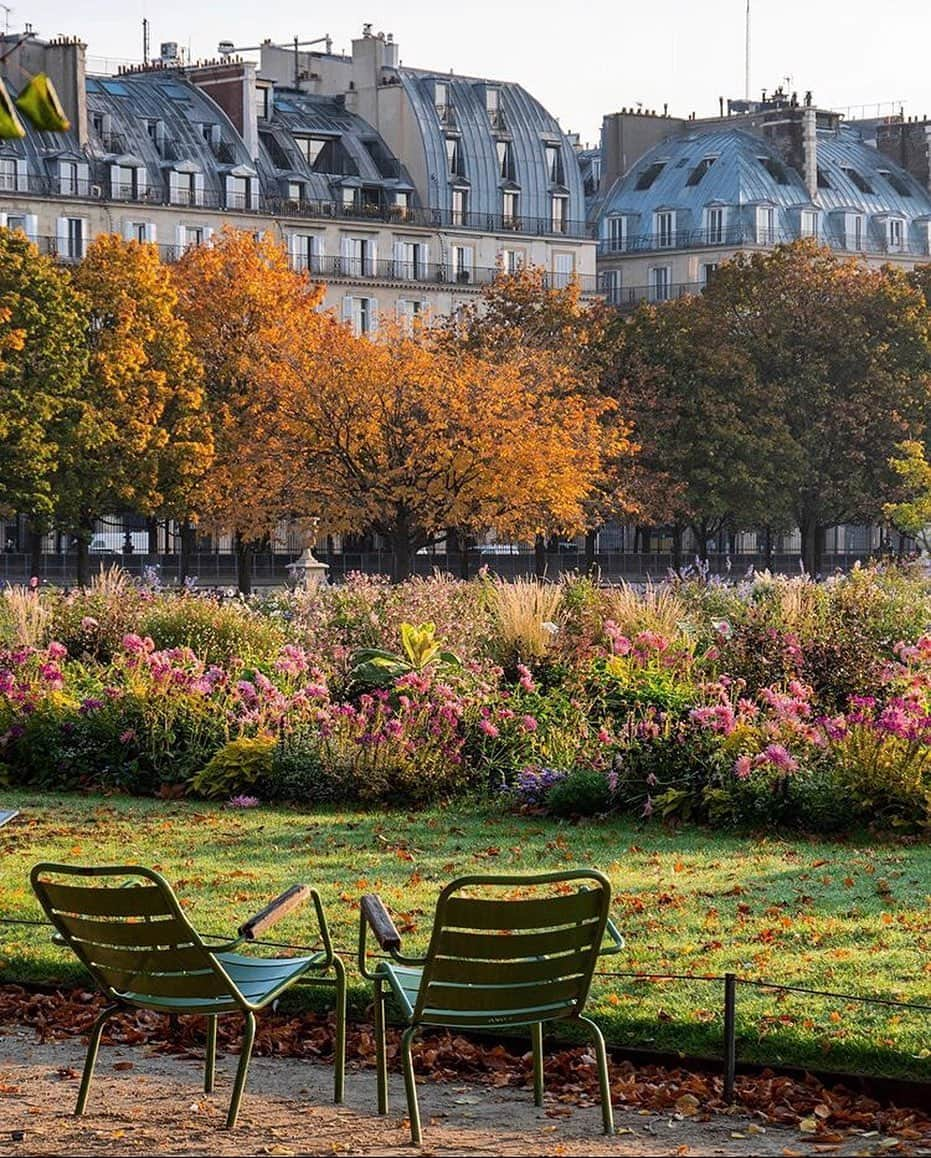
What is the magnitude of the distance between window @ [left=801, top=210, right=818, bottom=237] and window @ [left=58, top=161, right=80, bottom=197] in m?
29.4

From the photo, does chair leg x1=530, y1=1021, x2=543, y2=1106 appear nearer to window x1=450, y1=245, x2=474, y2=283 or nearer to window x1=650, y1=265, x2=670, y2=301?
window x1=450, y1=245, x2=474, y2=283

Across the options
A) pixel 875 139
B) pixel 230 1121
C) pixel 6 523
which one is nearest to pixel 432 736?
pixel 230 1121

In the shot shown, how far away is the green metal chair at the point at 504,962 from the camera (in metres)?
7.54

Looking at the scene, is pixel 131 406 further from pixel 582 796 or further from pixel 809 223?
pixel 809 223

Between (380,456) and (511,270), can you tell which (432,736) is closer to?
(380,456)

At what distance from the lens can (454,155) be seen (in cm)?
8338

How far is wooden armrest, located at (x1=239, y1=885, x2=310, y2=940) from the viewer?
7.66m

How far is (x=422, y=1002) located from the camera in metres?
7.68

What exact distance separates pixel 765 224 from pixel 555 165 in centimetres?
810

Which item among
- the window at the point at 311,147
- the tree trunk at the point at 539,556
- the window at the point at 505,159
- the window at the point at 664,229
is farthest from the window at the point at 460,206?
the tree trunk at the point at 539,556

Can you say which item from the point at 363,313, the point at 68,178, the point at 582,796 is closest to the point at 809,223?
the point at 363,313

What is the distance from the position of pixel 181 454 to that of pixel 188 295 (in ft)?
21.8

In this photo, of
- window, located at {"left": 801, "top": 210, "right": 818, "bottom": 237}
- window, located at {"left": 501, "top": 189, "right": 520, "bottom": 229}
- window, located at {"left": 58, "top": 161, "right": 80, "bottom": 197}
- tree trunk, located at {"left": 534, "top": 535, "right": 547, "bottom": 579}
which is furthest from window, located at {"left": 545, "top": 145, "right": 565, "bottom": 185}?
tree trunk, located at {"left": 534, "top": 535, "right": 547, "bottom": 579}

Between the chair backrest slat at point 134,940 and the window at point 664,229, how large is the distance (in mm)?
82383
